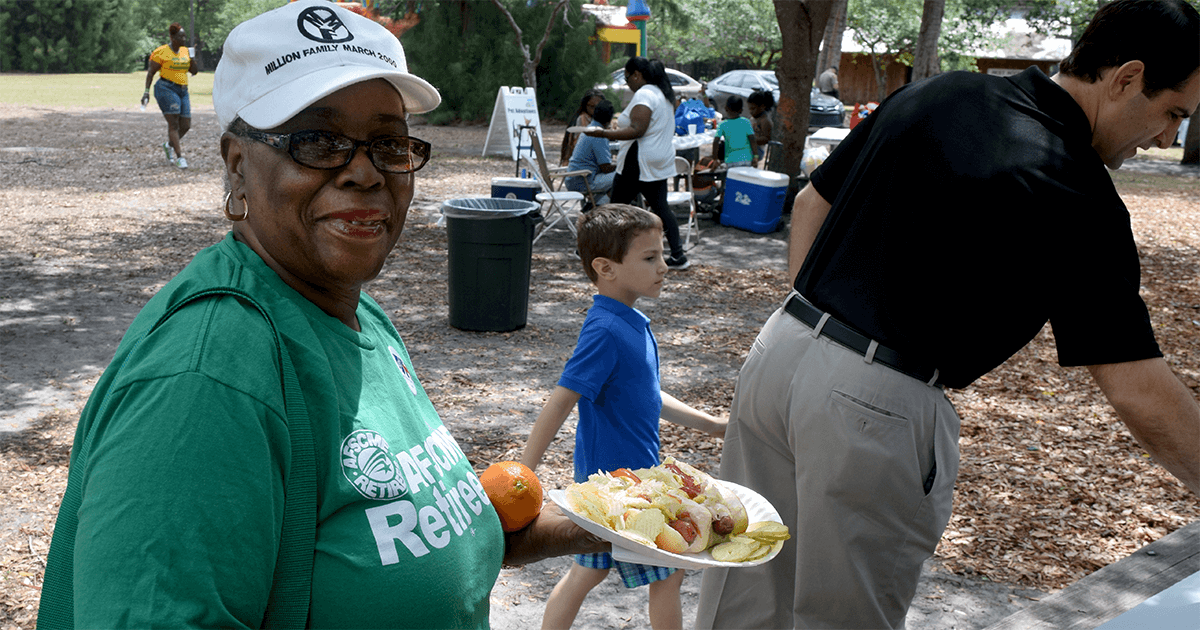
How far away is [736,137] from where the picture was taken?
1317cm

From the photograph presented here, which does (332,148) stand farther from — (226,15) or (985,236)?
(226,15)

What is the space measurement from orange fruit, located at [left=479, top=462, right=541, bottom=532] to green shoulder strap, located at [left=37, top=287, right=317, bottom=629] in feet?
2.32

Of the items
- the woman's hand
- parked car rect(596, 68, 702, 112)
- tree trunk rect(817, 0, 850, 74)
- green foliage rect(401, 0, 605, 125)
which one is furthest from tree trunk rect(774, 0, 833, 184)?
tree trunk rect(817, 0, 850, 74)

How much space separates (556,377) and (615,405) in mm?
3354

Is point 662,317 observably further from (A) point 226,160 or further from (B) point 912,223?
(A) point 226,160

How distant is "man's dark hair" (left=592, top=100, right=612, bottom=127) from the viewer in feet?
37.6

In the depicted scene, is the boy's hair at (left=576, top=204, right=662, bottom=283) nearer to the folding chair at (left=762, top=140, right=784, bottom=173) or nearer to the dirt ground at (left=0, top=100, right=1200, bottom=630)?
the dirt ground at (left=0, top=100, right=1200, bottom=630)

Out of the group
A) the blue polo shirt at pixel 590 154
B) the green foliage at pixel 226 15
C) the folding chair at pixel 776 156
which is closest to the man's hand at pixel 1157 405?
the blue polo shirt at pixel 590 154

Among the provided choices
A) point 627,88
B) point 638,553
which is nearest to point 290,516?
point 638,553

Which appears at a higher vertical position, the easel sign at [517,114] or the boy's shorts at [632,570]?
the easel sign at [517,114]

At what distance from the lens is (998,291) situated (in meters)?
2.30

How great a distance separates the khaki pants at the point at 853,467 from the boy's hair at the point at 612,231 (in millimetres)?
888

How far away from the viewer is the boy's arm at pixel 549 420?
316cm

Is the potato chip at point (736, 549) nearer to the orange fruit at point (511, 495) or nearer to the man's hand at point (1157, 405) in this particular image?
the orange fruit at point (511, 495)
